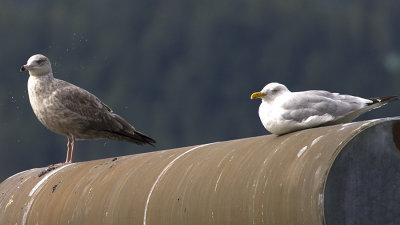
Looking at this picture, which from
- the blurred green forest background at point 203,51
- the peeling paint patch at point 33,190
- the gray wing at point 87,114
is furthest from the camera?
the blurred green forest background at point 203,51

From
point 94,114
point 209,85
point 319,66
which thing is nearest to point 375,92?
point 319,66

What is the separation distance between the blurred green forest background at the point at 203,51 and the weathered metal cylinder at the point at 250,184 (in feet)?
201

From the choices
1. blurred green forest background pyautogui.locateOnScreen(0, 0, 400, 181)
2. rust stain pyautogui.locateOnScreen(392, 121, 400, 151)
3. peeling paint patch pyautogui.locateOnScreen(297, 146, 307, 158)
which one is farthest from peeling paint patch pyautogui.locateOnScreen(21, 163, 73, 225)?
blurred green forest background pyautogui.locateOnScreen(0, 0, 400, 181)

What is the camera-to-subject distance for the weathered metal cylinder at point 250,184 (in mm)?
4168

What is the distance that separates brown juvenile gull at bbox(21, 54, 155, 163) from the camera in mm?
8602

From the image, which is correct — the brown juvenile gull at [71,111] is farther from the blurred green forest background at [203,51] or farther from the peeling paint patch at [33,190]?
the blurred green forest background at [203,51]

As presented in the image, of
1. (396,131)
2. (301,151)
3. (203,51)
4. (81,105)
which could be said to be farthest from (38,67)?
(203,51)

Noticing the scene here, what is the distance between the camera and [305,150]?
4410 millimetres

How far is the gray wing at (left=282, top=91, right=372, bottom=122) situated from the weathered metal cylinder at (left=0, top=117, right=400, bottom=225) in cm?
19

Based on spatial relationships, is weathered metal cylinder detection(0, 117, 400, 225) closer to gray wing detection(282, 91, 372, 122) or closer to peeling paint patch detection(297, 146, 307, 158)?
peeling paint patch detection(297, 146, 307, 158)

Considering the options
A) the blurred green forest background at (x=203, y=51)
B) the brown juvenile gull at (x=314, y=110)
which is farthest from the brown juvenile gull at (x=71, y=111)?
the blurred green forest background at (x=203, y=51)

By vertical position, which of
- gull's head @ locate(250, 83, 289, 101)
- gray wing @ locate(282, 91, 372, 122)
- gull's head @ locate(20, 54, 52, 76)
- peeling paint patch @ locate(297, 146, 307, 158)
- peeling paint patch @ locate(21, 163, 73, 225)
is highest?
gull's head @ locate(20, 54, 52, 76)

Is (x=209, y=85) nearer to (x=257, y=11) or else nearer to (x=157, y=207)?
(x=257, y=11)

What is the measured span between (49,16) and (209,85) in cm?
1420
